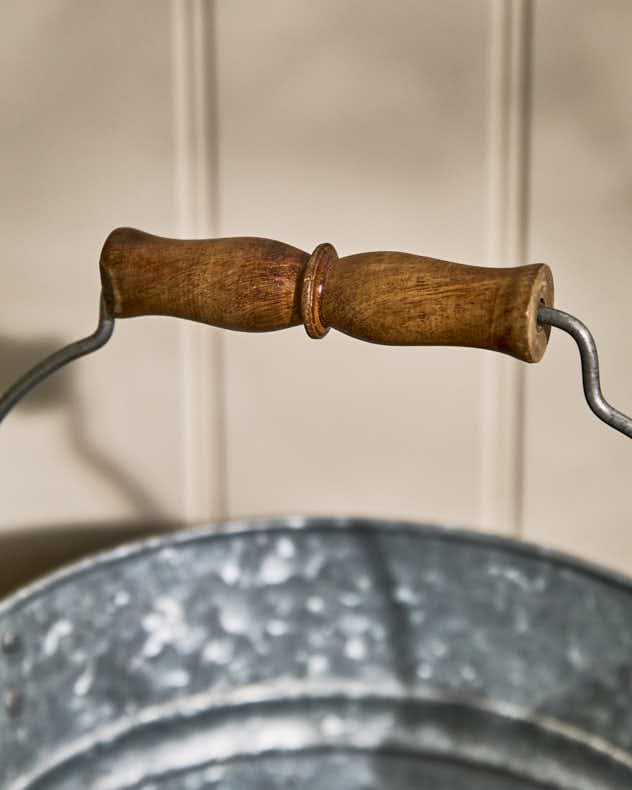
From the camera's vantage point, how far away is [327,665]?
66cm

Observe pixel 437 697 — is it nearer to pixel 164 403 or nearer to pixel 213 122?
pixel 164 403

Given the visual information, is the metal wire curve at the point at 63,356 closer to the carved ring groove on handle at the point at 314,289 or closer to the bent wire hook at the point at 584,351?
the bent wire hook at the point at 584,351

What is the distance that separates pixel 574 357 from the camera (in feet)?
2.17

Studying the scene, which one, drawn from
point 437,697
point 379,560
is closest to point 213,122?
point 379,560

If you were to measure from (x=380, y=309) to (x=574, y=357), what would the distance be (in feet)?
1.04

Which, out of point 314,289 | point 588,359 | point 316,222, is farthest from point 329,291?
point 316,222

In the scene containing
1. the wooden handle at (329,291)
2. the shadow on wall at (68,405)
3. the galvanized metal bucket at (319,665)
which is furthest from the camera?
the shadow on wall at (68,405)

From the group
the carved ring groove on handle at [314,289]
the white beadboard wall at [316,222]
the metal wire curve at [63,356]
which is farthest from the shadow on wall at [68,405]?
the carved ring groove on handle at [314,289]

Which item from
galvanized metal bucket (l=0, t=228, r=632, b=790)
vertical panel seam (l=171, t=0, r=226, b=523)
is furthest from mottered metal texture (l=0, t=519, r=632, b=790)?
vertical panel seam (l=171, t=0, r=226, b=523)

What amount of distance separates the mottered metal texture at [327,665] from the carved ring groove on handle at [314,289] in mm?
238

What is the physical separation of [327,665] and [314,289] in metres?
0.35

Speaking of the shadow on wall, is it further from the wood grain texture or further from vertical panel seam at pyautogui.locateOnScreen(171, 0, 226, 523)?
the wood grain texture

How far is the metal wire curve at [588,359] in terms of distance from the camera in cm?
37

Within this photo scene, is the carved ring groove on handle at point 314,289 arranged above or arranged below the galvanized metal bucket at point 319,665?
above
